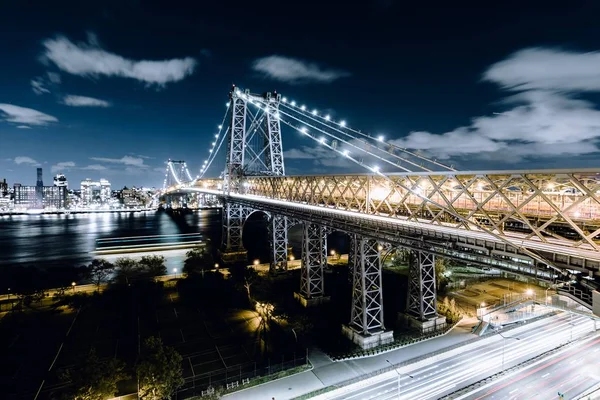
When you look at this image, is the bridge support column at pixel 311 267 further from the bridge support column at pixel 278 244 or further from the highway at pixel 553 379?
the highway at pixel 553 379

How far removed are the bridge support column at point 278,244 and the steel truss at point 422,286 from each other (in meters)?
20.0

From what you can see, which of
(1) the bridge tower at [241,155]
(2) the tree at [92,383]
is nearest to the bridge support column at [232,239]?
(1) the bridge tower at [241,155]

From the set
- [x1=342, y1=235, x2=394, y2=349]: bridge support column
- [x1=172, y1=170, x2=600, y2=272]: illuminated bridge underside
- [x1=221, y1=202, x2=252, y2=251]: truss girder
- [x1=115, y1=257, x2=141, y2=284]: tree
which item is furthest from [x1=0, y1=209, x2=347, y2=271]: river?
[x1=172, y1=170, x2=600, y2=272]: illuminated bridge underside

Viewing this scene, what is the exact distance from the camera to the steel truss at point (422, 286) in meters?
24.9

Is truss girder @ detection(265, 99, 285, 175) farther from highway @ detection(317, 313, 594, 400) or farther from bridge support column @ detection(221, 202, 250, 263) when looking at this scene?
highway @ detection(317, 313, 594, 400)

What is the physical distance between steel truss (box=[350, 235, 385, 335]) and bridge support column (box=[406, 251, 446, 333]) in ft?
11.4

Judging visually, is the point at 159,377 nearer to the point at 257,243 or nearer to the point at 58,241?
the point at 257,243

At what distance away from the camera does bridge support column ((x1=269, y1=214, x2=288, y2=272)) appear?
4225 cm

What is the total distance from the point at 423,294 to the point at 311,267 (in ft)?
38.1

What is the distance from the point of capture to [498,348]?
22906 mm

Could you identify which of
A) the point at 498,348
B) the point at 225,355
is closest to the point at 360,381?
the point at 225,355

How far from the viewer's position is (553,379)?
768 inches

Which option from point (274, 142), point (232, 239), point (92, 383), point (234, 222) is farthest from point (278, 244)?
point (92, 383)

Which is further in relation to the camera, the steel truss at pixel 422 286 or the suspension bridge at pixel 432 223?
the steel truss at pixel 422 286
